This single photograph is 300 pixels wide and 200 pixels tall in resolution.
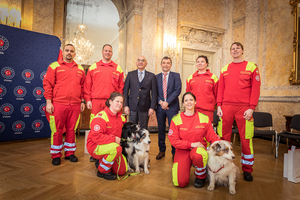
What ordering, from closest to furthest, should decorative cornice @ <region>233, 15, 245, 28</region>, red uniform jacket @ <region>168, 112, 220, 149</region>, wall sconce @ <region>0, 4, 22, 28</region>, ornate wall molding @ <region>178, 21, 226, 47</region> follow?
red uniform jacket @ <region>168, 112, 220, 149</region>, wall sconce @ <region>0, 4, 22, 28</region>, ornate wall molding @ <region>178, 21, 226, 47</region>, decorative cornice @ <region>233, 15, 245, 28</region>

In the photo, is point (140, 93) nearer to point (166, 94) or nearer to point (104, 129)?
point (166, 94)

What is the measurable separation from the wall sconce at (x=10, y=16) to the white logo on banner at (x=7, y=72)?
1.15m

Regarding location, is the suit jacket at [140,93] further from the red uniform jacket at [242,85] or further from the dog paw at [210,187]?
the dog paw at [210,187]

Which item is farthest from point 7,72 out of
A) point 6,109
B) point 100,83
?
point 100,83

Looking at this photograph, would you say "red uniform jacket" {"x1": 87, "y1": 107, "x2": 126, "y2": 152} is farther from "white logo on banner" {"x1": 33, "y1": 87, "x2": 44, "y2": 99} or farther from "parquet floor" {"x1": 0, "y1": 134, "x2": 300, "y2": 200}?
"white logo on banner" {"x1": 33, "y1": 87, "x2": 44, "y2": 99}

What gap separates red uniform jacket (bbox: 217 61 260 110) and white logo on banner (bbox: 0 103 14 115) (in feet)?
13.3

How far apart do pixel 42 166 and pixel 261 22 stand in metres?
6.74

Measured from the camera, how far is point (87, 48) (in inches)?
276

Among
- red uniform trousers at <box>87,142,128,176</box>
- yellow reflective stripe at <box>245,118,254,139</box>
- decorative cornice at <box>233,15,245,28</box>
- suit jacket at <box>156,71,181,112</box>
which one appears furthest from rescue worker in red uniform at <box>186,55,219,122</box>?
decorative cornice at <box>233,15,245,28</box>

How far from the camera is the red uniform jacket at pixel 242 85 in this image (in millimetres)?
2410

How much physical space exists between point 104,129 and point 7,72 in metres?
2.91

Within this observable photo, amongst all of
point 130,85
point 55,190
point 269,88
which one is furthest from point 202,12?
point 55,190

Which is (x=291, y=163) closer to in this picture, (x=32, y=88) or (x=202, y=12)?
(x=32, y=88)

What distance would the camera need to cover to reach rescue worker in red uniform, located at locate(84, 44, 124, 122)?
286 cm
